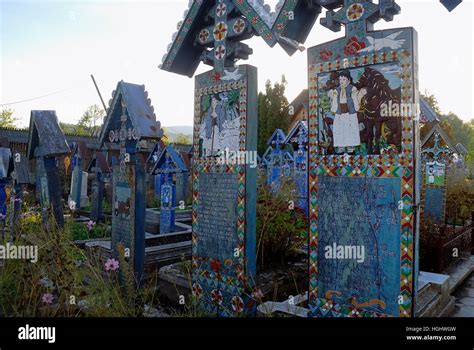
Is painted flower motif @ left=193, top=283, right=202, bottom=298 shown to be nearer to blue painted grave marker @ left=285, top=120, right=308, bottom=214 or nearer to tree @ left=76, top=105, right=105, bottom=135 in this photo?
blue painted grave marker @ left=285, top=120, right=308, bottom=214

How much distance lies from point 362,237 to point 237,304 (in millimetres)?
Result: 1765

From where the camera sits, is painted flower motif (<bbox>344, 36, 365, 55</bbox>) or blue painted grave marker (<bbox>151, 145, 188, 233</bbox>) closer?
painted flower motif (<bbox>344, 36, 365, 55</bbox>)

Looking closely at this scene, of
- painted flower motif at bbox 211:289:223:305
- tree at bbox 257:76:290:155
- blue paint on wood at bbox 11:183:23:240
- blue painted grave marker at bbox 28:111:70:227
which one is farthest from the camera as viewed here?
tree at bbox 257:76:290:155

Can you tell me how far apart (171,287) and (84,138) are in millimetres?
22129

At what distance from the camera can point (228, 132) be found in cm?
489

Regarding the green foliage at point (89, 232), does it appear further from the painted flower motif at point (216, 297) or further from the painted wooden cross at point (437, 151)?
the painted wooden cross at point (437, 151)

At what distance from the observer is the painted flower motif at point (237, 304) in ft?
15.1

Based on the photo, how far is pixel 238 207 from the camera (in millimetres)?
4668

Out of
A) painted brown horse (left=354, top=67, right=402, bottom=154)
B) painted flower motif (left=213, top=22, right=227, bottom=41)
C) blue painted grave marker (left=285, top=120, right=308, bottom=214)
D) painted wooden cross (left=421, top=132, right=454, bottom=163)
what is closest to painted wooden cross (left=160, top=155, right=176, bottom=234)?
blue painted grave marker (left=285, top=120, right=308, bottom=214)

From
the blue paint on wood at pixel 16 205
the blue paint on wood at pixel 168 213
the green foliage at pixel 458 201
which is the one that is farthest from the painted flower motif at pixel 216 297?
the green foliage at pixel 458 201

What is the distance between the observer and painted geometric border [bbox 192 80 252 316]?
461cm

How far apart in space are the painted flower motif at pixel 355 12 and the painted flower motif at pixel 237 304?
3381 millimetres

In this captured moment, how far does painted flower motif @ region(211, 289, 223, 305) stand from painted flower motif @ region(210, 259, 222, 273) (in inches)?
10.4
